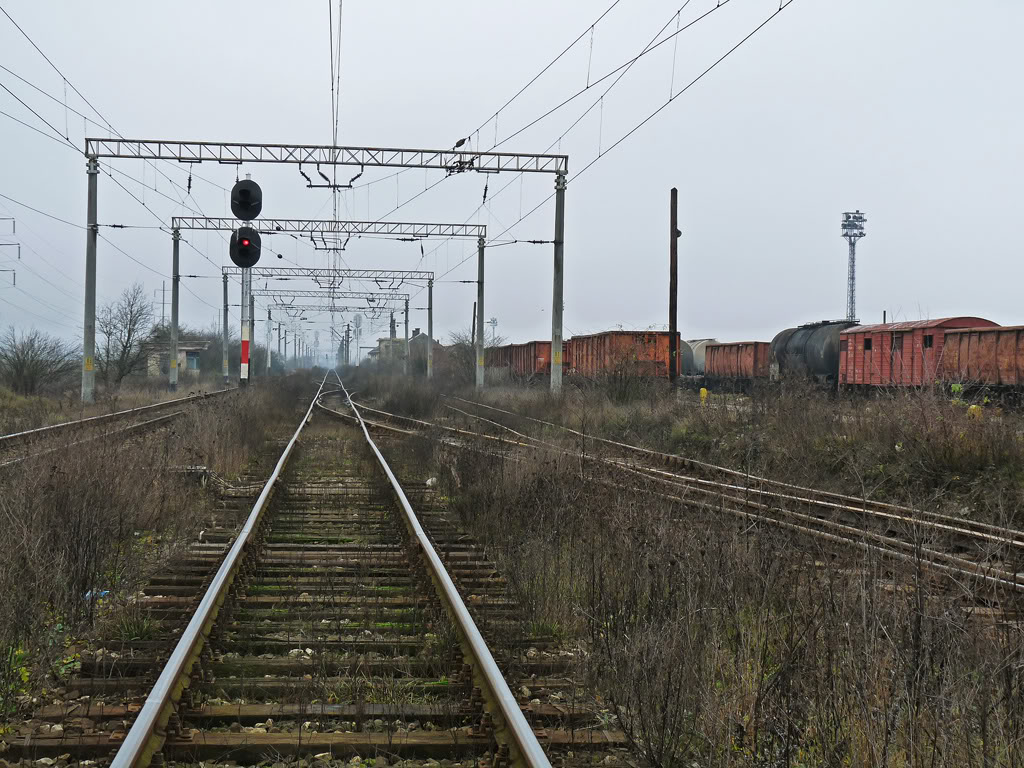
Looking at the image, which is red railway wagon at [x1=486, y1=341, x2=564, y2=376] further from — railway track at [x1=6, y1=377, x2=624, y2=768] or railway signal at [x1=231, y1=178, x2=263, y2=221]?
railway track at [x1=6, y1=377, x2=624, y2=768]

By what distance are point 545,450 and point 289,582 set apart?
6.58 metres

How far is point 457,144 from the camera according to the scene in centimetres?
2353

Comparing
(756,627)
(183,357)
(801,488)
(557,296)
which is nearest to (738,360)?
(557,296)

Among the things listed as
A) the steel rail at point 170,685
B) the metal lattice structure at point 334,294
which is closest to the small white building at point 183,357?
the metal lattice structure at point 334,294

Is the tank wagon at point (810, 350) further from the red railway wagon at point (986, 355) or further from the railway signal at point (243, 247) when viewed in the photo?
the railway signal at point (243, 247)

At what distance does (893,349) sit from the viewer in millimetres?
27641

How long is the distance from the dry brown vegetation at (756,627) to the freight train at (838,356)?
7.82 meters

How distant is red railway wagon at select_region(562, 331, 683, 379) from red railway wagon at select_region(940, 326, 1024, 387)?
27.3 ft

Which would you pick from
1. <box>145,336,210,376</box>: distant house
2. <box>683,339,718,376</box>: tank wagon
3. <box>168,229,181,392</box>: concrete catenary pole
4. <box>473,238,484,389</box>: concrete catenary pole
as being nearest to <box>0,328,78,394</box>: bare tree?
<box>168,229,181,392</box>: concrete catenary pole

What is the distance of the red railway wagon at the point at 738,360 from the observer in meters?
39.4

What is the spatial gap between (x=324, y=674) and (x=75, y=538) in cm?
270

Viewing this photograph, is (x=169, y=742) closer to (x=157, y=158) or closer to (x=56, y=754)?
(x=56, y=754)

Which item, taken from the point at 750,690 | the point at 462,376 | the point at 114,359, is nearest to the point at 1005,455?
the point at 750,690

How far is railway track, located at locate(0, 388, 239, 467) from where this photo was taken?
12.0 meters
